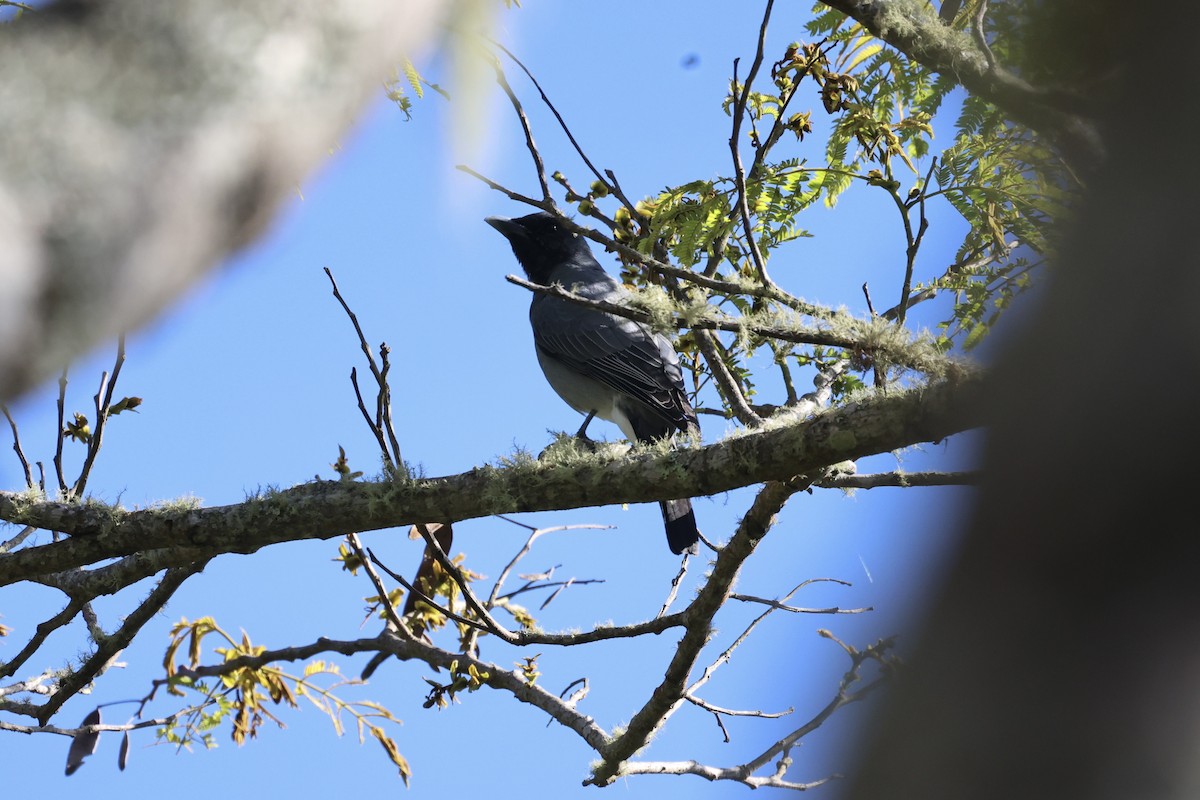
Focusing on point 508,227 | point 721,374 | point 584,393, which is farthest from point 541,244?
point 721,374

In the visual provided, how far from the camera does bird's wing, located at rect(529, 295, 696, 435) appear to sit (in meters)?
5.68

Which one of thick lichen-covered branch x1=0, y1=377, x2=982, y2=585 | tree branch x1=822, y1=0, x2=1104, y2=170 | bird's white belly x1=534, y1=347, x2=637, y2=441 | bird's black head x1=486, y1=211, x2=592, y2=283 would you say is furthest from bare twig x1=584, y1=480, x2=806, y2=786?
bird's black head x1=486, y1=211, x2=592, y2=283

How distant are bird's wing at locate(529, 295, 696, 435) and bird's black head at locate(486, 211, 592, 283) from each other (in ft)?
2.73

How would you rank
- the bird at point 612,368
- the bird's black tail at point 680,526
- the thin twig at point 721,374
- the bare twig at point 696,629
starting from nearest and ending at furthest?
the bare twig at point 696,629, the thin twig at point 721,374, the bird's black tail at point 680,526, the bird at point 612,368

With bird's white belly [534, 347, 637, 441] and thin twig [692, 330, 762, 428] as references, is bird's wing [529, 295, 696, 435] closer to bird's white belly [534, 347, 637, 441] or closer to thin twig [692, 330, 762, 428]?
bird's white belly [534, 347, 637, 441]

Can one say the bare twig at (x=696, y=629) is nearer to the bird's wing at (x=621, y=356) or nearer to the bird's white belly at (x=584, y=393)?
the bird's wing at (x=621, y=356)

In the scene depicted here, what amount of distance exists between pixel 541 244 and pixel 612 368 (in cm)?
181

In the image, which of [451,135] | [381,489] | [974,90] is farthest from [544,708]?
[451,135]

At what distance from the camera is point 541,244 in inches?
291

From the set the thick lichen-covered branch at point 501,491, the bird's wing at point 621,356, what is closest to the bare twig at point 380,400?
the thick lichen-covered branch at point 501,491

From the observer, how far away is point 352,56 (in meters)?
1.24

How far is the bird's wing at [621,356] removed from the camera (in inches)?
223

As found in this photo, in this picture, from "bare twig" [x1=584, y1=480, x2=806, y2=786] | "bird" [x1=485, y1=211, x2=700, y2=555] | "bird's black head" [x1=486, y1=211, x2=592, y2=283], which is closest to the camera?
"bare twig" [x1=584, y1=480, x2=806, y2=786]

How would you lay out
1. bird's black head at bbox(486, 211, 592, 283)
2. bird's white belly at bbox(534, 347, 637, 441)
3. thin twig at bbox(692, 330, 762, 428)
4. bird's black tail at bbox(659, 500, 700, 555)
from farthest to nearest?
bird's black head at bbox(486, 211, 592, 283), bird's white belly at bbox(534, 347, 637, 441), bird's black tail at bbox(659, 500, 700, 555), thin twig at bbox(692, 330, 762, 428)
